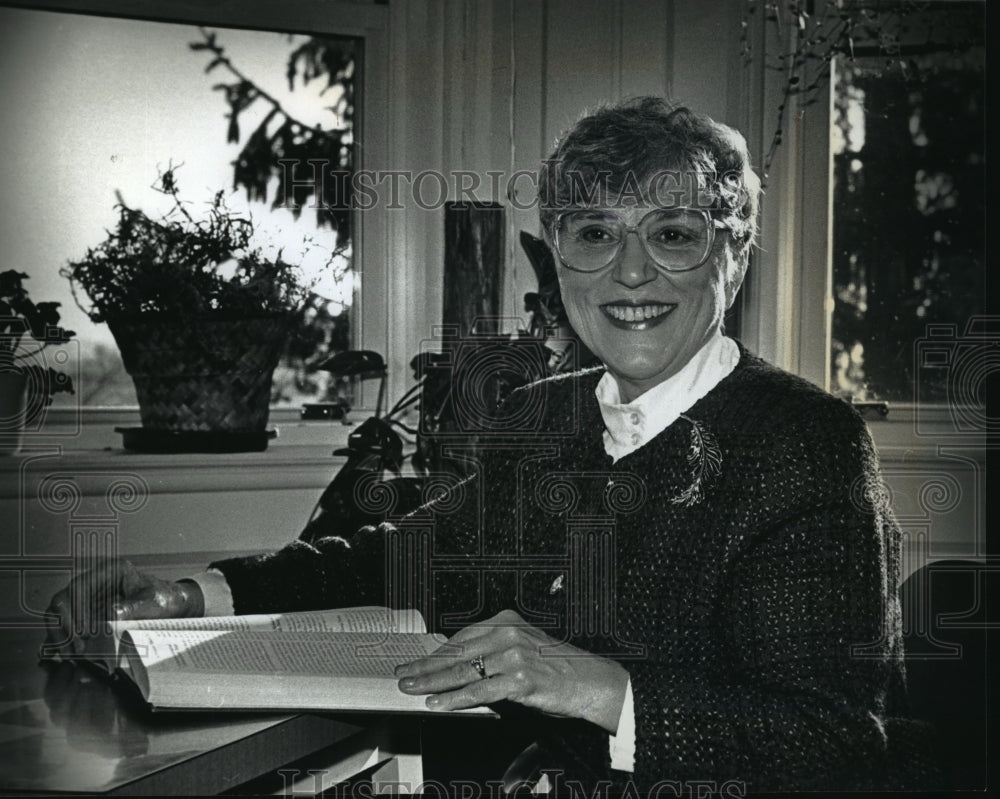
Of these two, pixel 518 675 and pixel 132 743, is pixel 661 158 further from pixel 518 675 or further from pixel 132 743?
pixel 132 743

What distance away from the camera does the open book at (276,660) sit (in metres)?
0.77

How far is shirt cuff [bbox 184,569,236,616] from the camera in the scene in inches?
44.6

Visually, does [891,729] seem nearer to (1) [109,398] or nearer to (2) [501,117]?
(2) [501,117]

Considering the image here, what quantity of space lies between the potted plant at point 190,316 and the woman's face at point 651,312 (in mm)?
792

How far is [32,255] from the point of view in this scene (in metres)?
1.78

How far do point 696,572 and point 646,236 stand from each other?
427 millimetres

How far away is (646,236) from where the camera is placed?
4.07ft

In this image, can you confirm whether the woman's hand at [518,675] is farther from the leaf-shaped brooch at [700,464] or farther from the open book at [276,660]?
the leaf-shaped brooch at [700,464]

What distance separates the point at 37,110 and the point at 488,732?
1.35 m

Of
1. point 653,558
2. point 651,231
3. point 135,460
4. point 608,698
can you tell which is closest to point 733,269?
point 651,231

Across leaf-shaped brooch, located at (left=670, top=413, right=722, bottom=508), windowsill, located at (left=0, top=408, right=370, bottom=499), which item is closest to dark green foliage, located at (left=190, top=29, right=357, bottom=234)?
windowsill, located at (left=0, top=408, right=370, bottom=499)

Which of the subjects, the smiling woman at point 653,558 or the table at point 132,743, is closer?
the table at point 132,743

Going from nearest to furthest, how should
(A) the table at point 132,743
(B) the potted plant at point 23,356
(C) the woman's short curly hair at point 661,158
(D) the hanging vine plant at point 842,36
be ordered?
(A) the table at point 132,743 → (C) the woman's short curly hair at point 661,158 → (B) the potted plant at point 23,356 → (D) the hanging vine plant at point 842,36

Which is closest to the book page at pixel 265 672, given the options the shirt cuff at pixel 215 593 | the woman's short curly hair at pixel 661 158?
the shirt cuff at pixel 215 593
